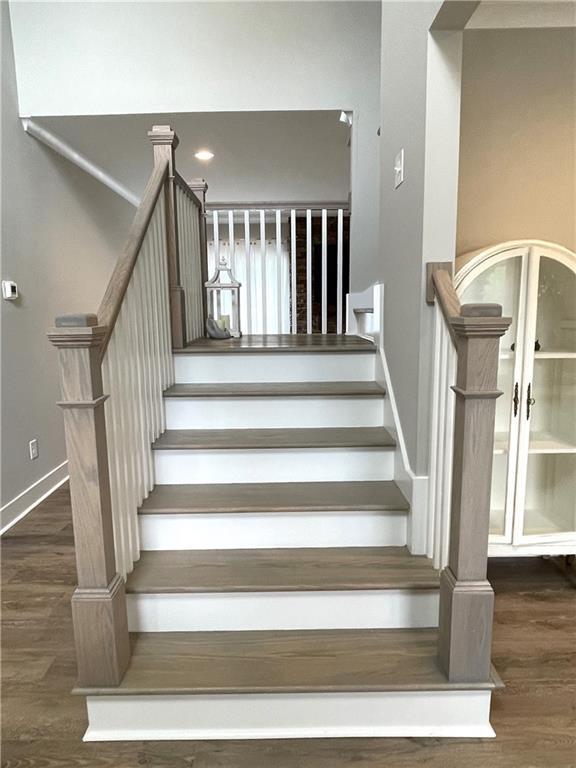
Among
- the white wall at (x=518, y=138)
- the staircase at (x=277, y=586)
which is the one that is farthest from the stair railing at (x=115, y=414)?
the white wall at (x=518, y=138)

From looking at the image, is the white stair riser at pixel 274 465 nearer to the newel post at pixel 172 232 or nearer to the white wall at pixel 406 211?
the white wall at pixel 406 211

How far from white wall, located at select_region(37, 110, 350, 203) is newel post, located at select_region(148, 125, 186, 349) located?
1134 mm

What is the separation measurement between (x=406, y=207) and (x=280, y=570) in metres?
1.44

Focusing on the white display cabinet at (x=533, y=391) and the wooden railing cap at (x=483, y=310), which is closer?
the wooden railing cap at (x=483, y=310)

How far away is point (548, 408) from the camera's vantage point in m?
2.33

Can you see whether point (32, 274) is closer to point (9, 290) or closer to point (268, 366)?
point (9, 290)

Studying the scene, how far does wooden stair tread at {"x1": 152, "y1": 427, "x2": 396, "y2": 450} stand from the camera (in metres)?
2.09

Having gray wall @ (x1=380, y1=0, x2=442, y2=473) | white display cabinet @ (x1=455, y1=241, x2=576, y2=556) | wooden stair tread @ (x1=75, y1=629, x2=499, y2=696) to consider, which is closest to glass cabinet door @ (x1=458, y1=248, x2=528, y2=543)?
white display cabinet @ (x1=455, y1=241, x2=576, y2=556)

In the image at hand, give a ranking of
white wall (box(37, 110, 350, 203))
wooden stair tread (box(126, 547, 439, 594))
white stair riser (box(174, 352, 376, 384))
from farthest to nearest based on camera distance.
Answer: white wall (box(37, 110, 350, 203)), white stair riser (box(174, 352, 376, 384)), wooden stair tread (box(126, 547, 439, 594))

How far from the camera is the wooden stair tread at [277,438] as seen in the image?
2090mm

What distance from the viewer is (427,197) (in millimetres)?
1676

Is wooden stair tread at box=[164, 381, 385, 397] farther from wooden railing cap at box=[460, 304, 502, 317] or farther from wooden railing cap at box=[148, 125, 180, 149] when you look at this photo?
wooden railing cap at box=[148, 125, 180, 149]

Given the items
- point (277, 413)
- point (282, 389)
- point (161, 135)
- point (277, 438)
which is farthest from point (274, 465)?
point (161, 135)

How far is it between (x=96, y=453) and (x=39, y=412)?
2.36 m
